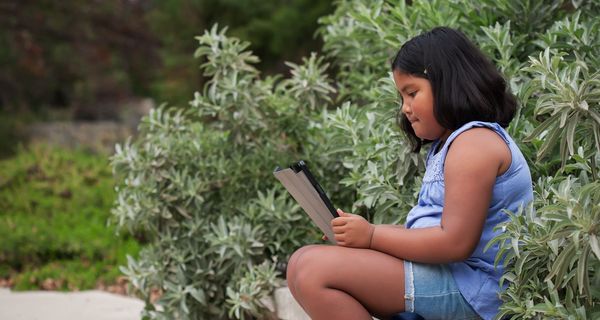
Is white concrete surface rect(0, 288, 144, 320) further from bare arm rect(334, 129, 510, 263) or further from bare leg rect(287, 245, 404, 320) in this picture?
bare arm rect(334, 129, 510, 263)

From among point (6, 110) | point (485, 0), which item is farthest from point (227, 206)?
point (6, 110)

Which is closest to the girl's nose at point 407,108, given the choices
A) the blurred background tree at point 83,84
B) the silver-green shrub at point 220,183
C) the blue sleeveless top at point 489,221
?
the blue sleeveless top at point 489,221

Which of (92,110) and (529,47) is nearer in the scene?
(529,47)

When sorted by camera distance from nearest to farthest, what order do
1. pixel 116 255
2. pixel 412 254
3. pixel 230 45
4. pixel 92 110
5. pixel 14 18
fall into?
1. pixel 412 254
2. pixel 230 45
3. pixel 116 255
4. pixel 14 18
5. pixel 92 110

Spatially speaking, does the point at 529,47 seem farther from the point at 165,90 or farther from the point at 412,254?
the point at 165,90

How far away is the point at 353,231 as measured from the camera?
2.63m

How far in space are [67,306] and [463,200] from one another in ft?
12.1

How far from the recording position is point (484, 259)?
2645mm

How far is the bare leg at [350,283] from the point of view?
8.47 feet

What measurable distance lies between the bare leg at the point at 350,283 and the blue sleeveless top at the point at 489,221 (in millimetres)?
186

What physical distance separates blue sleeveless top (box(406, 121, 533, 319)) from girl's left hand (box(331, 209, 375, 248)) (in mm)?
182

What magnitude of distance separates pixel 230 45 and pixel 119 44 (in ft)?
33.6

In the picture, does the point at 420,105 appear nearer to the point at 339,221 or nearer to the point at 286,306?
the point at 339,221

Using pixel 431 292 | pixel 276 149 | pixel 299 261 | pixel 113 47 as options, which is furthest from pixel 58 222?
pixel 113 47
